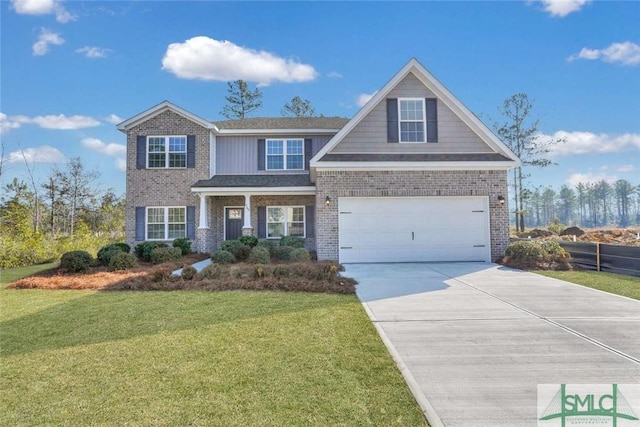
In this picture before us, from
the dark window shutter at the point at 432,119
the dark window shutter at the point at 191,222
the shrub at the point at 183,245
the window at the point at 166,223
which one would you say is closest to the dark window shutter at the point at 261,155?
the dark window shutter at the point at 191,222

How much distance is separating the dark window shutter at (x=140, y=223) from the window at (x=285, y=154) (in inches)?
250

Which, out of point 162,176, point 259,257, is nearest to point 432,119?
point 259,257

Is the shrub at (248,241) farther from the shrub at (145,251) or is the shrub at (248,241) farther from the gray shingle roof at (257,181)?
the shrub at (145,251)

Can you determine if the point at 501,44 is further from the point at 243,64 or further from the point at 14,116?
the point at 14,116

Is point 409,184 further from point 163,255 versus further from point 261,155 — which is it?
point 163,255

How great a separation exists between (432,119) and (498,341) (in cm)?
1007

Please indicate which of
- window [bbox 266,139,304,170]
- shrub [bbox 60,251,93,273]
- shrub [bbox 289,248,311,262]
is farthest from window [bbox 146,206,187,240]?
shrub [bbox 289,248,311,262]

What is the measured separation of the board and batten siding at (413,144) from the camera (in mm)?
12430

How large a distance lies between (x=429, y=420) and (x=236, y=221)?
14515 millimetres

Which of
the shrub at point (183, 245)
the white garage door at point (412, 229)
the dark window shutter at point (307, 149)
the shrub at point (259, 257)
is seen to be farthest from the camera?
the dark window shutter at point (307, 149)

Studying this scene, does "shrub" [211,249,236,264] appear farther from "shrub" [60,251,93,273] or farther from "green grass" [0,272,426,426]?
"green grass" [0,272,426,426]

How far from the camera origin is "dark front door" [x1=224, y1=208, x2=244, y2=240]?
635 inches

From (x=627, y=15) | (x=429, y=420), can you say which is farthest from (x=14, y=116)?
(x=627, y=15)

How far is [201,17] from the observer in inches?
586
